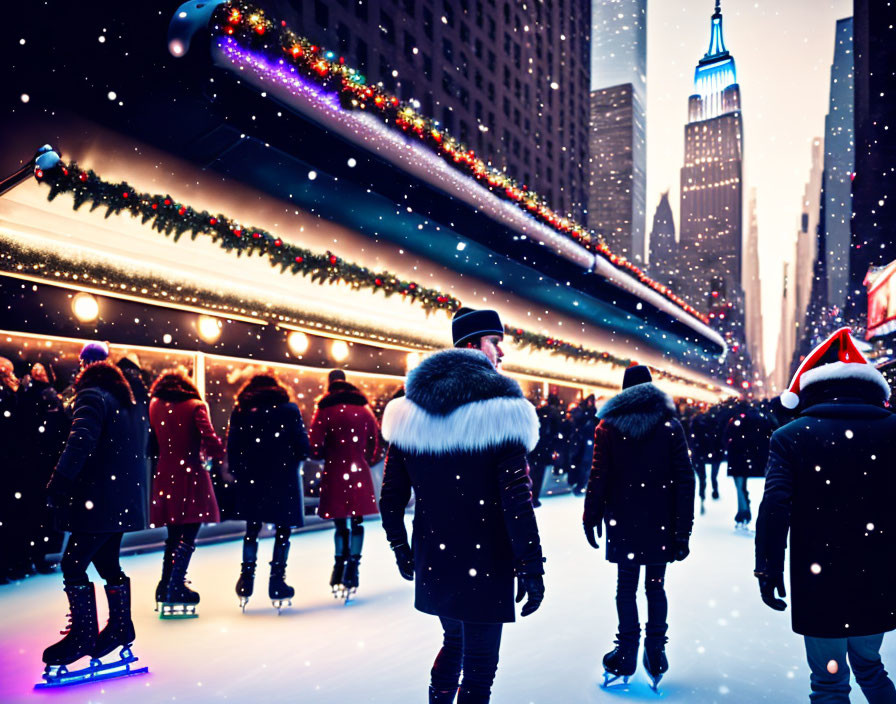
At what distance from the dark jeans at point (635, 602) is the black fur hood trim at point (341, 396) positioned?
293 centimetres

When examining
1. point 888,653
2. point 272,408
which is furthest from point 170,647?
point 888,653

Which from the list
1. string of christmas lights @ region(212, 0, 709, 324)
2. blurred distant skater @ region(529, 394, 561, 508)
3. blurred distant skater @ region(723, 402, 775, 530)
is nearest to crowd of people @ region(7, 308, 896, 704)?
string of christmas lights @ region(212, 0, 709, 324)

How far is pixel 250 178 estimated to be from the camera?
406 inches

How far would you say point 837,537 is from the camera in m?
Result: 2.77

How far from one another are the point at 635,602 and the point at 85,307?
21.5ft

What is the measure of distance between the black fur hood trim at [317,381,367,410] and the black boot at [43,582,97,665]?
253 cm

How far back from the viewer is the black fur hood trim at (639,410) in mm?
3982

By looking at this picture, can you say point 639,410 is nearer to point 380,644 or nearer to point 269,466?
point 380,644

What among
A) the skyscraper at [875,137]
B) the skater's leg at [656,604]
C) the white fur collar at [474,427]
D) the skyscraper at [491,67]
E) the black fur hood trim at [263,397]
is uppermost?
the skyscraper at [491,67]

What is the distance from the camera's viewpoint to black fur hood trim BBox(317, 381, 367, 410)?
6.14 metres

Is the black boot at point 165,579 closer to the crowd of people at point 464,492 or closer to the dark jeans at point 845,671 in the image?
the crowd of people at point 464,492

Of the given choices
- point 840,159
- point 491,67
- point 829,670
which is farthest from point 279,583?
point 840,159

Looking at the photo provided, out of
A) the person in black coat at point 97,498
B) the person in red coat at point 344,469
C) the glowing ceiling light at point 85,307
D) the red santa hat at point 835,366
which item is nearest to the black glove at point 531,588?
the red santa hat at point 835,366

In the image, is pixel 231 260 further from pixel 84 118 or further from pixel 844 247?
pixel 844 247
